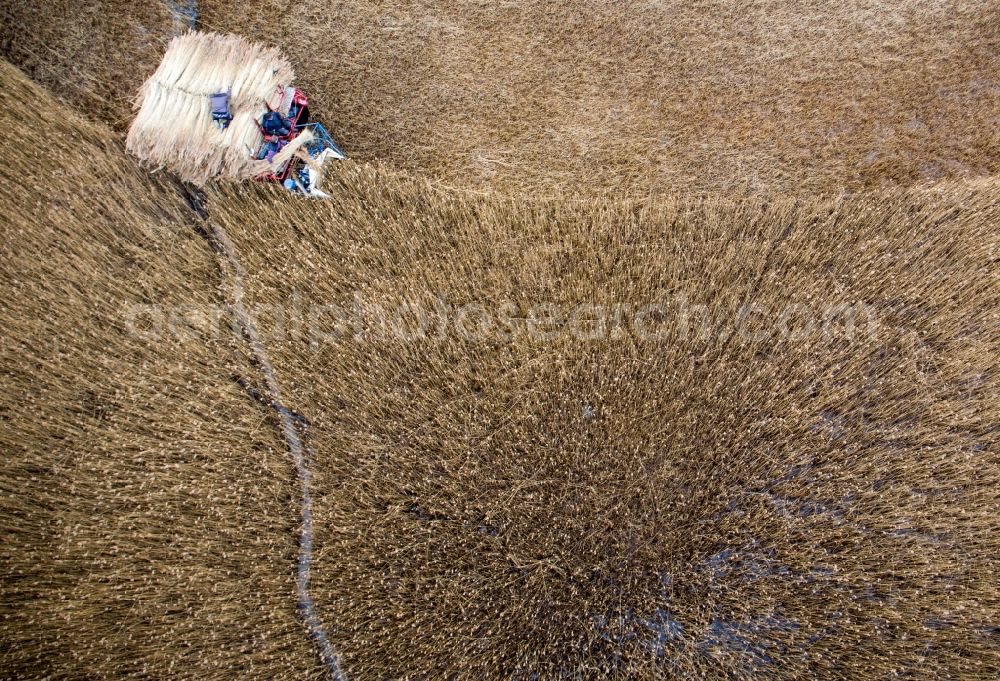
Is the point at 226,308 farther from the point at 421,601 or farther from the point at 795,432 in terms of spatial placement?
the point at 795,432

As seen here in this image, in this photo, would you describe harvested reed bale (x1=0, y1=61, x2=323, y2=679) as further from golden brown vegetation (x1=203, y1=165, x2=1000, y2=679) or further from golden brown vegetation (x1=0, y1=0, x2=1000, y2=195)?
golden brown vegetation (x1=0, y1=0, x2=1000, y2=195)

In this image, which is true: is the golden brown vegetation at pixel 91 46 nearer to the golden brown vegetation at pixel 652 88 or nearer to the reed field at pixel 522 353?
the reed field at pixel 522 353

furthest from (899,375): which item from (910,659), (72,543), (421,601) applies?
(72,543)

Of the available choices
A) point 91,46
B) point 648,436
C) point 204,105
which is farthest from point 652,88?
point 91,46

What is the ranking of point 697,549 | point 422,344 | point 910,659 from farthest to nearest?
point 422,344, point 697,549, point 910,659

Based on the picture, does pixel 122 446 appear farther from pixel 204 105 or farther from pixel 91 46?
pixel 91 46

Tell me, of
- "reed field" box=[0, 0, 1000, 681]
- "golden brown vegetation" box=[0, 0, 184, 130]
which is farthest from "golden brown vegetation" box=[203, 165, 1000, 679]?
"golden brown vegetation" box=[0, 0, 184, 130]

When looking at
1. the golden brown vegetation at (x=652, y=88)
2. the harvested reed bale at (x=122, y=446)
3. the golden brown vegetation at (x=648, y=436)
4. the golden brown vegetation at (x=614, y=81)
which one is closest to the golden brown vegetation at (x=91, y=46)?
the golden brown vegetation at (x=614, y=81)
